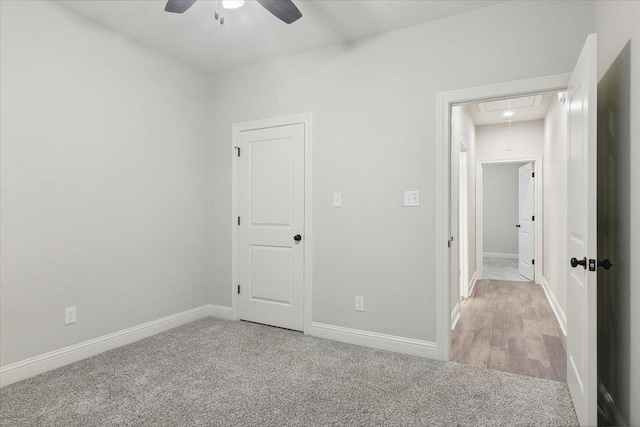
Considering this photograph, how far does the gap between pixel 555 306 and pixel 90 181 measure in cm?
495

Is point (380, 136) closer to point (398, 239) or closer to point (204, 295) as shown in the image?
point (398, 239)

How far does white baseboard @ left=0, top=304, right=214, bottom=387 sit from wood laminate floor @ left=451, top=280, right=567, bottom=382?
7.98ft

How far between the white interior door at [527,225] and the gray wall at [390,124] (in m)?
4.00

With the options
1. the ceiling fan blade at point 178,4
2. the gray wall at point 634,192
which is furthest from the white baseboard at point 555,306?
the ceiling fan blade at point 178,4

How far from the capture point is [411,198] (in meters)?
2.83

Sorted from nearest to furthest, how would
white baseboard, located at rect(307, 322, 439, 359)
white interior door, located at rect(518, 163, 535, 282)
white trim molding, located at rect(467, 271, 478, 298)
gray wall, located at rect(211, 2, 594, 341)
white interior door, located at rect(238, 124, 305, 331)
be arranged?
gray wall, located at rect(211, 2, 594, 341) → white baseboard, located at rect(307, 322, 439, 359) → white interior door, located at rect(238, 124, 305, 331) → white trim molding, located at rect(467, 271, 478, 298) → white interior door, located at rect(518, 163, 535, 282)

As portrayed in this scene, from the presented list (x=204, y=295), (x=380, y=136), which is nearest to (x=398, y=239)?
(x=380, y=136)

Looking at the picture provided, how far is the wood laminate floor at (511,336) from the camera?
2.64 m

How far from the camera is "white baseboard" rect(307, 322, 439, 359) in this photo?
2764mm

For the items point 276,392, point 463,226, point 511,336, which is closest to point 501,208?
point 463,226

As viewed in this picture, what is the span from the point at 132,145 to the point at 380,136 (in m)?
2.18

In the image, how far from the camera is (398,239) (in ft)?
9.50

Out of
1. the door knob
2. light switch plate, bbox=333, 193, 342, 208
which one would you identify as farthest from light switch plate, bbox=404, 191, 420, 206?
the door knob

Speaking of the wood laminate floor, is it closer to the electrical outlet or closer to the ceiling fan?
the ceiling fan
